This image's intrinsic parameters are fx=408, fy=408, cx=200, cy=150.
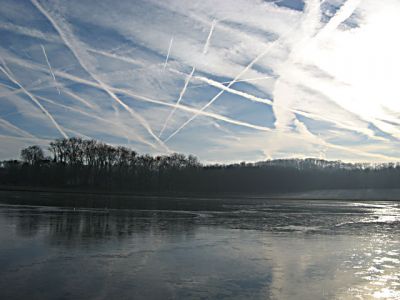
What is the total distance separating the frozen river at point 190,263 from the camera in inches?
342

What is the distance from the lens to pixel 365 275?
35.0 feet

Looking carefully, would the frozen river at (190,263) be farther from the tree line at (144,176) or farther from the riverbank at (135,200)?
the tree line at (144,176)

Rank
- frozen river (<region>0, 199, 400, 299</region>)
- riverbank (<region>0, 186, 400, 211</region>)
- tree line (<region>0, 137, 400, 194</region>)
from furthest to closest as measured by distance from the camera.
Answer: tree line (<region>0, 137, 400, 194</region>)
riverbank (<region>0, 186, 400, 211</region>)
frozen river (<region>0, 199, 400, 299</region>)

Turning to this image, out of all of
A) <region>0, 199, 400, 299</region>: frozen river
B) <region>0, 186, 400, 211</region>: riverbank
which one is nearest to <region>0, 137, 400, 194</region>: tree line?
<region>0, 186, 400, 211</region>: riverbank

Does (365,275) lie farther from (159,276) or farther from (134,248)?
(134,248)

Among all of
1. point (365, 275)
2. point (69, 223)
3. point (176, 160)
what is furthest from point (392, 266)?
point (176, 160)

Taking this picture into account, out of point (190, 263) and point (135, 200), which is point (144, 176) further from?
point (190, 263)

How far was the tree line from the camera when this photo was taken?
4163 inches

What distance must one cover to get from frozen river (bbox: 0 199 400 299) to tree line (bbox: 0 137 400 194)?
82983 mm

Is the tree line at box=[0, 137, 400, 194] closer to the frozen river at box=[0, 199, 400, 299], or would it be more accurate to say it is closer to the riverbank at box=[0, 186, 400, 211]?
the riverbank at box=[0, 186, 400, 211]

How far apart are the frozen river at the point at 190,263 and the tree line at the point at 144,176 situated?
8298 cm

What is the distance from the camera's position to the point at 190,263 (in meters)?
11.9

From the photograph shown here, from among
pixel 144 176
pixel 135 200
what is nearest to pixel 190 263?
pixel 135 200

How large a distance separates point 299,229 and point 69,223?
12.0 m
